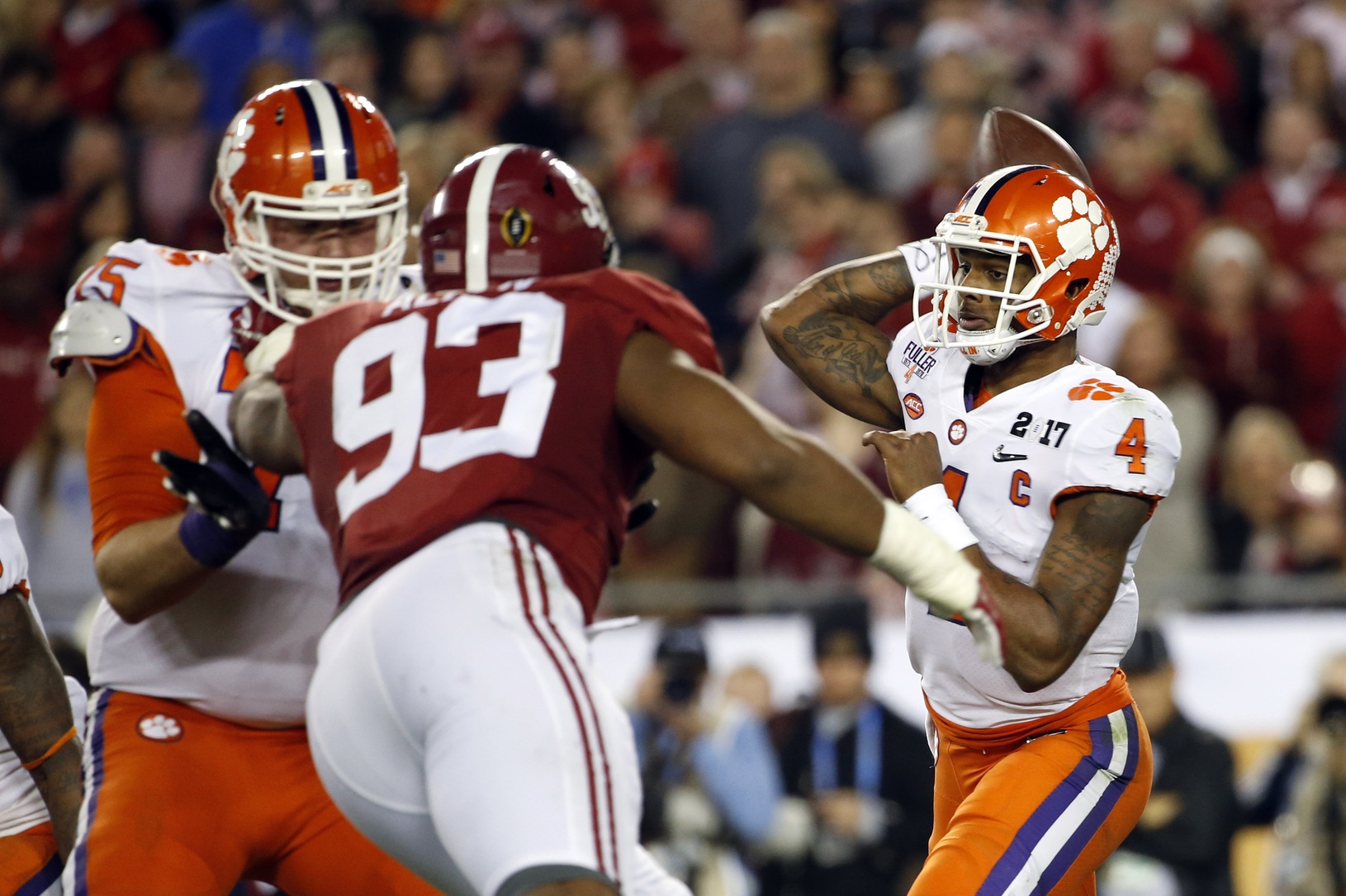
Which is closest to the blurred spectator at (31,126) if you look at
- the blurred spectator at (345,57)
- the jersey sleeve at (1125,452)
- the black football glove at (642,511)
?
the blurred spectator at (345,57)

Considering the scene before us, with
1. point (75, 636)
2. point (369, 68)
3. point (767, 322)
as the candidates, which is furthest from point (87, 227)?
point (767, 322)

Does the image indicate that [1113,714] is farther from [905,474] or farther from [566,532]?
[566,532]

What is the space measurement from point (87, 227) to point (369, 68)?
1873mm

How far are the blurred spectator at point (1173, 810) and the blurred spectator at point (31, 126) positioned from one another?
21.9 ft

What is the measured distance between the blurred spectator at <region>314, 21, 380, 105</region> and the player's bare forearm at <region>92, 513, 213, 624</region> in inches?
244

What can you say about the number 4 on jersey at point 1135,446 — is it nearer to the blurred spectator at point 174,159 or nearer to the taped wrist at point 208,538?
the taped wrist at point 208,538

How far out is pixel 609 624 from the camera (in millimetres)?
3070

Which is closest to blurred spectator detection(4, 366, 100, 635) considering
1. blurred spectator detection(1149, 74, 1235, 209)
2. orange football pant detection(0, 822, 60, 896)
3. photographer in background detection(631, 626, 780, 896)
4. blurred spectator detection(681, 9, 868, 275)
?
photographer in background detection(631, 626, 780, 896)

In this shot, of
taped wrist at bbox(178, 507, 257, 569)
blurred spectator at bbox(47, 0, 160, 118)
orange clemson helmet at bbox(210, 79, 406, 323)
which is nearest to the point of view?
taped wrist at bbox(178, 507, 257, 569)

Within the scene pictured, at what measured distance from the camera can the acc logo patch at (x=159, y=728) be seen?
369cm

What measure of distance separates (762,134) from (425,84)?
78.6 inches

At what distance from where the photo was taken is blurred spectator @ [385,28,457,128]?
9.93 m

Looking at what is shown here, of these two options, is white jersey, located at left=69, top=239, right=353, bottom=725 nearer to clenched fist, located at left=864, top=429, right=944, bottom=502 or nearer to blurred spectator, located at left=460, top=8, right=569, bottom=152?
clenched fist, located at left=864, top=429, right=944, bottom=502

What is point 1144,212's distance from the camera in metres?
8.92
